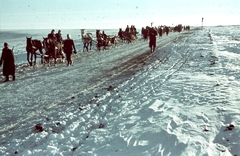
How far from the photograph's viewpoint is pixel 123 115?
6422mm

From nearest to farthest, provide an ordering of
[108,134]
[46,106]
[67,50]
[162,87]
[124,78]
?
[108,134] → [46,106] → [162,87] → [124,78] → [67,50]

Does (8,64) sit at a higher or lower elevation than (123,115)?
higher

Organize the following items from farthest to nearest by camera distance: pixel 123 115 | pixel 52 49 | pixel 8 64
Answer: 1. pixel 52 49
2. pixel 8 64
3. pixel 123 115

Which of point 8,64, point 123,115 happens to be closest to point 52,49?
point 8,64

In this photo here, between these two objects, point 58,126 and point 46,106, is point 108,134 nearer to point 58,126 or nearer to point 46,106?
point 58,126

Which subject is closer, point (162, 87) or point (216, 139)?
point (216, 139)

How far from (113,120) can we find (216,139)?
2.24 meters

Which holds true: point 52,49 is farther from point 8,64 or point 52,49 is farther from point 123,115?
point 123,115

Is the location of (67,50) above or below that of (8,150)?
above

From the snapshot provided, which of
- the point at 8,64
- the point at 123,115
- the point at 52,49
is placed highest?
the point at 52,49

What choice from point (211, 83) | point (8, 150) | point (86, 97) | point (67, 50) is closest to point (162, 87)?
point (211, 83)

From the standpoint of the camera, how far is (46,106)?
7414mm

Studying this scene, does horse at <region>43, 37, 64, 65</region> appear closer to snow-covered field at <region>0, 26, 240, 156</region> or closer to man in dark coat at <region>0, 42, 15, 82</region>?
man in dark coat at <region>0, 42, 15, 82</region>

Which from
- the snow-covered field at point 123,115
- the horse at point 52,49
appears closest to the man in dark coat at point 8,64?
the snow-covered field at point 123,115
